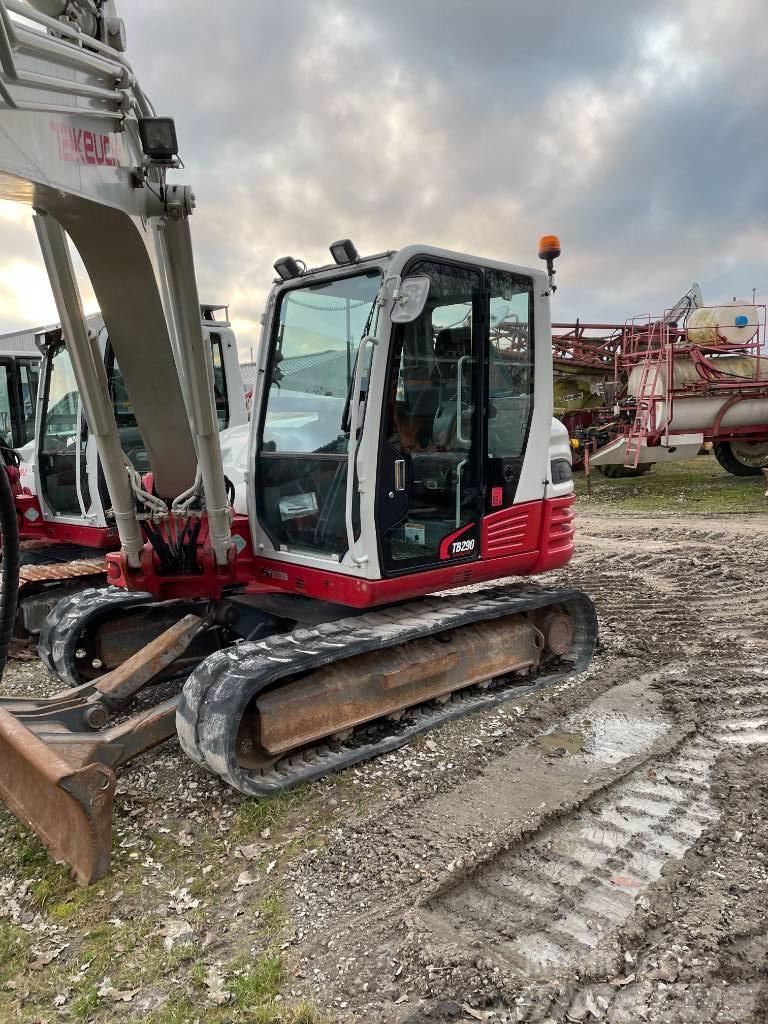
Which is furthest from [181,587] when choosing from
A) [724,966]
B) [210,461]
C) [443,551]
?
[724,966]

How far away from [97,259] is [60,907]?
8.79ft

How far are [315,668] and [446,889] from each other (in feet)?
4.54

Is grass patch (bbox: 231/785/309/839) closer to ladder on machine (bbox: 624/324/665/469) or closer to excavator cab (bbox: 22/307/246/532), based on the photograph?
excavator cab (bbox: 22/307/246/532)

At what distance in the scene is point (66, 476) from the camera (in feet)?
23.7

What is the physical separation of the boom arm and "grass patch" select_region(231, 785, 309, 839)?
1372mm

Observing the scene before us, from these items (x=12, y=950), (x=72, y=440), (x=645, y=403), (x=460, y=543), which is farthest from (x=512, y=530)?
(x=645, y=403)

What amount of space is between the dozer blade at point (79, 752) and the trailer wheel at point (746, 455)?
13779mm

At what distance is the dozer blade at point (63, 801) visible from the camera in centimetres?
302

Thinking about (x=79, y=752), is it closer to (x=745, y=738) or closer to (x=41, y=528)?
(x=745, y=738)

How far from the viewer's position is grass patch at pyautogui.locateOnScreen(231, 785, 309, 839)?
3.40 metres

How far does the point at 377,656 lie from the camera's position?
4.29 meters

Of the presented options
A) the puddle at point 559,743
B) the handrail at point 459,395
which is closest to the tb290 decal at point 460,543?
the handrail at point 459,395

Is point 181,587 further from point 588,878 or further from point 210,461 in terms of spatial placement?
point 588,878

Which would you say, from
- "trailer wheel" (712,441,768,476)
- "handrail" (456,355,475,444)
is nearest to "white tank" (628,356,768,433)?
"trailer wheel" (712,441,768,476)
